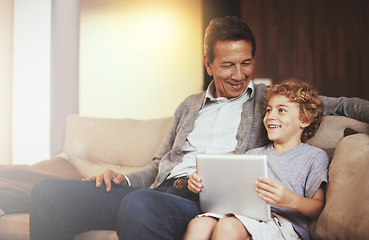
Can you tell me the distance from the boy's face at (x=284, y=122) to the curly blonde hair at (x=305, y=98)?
1 centimetres

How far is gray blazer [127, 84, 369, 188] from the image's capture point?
112cm

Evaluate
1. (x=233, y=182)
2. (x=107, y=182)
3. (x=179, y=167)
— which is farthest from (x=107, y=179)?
(x=233, y=182)

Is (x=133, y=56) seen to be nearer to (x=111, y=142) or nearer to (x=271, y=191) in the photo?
(x=111, y=142)

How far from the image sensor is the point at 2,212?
50.5 inches

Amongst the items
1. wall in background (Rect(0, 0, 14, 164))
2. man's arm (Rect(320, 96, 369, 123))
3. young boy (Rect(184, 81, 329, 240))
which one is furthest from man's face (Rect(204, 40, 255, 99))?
wall in background (Rect(0, 0, 14, 164))

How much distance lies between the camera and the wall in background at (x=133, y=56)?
6.46ft

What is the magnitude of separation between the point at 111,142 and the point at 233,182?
96 centimetres

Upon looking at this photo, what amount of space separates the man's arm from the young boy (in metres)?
0.08

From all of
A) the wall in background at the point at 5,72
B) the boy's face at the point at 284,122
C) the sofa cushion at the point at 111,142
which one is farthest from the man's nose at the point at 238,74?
the wall in background at the point at 5,72

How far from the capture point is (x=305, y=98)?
3.40 feet

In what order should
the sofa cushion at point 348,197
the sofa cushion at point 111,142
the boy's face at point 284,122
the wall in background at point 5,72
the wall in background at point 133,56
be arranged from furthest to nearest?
the wall in background at point 133,56
the wall in background at point 5,72
the sofa cushion at point 111,142
the boy's face at point 284,122
the sofa cushion at point 348,197

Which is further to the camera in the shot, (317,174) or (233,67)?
(233,67)

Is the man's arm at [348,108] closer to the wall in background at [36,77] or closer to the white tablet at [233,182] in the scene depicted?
the white tablet at [233,182]

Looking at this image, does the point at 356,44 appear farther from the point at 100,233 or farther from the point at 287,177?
the point at 100,233
